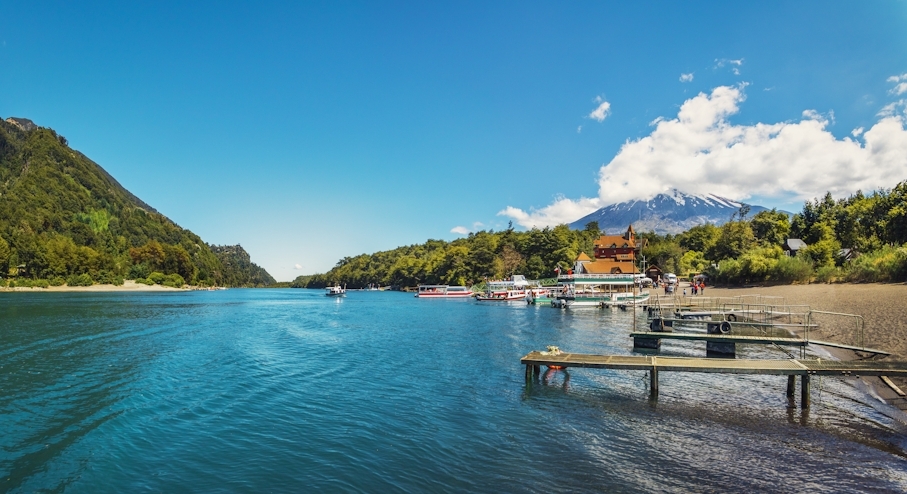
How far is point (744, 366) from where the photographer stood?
17.7 metres

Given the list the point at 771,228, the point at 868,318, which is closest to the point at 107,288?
the point at 868,318

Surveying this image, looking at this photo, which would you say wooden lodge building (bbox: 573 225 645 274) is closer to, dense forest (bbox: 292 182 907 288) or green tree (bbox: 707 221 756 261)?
dense forest (bbox: 292 182 907 288)

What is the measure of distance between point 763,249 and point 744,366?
6256cm

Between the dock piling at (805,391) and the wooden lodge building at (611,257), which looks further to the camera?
the wooden lodge building at (611,257)

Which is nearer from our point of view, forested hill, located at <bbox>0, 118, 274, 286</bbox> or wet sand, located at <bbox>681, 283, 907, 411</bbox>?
wet sand, located at <bbox>681, 283, 907, 411</bbox>

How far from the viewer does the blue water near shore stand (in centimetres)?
1088

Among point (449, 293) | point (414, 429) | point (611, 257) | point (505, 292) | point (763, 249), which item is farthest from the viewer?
point (611, 257)

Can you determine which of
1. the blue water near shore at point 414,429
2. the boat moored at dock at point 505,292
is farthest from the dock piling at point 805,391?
the boat moored at dock at point 505,292

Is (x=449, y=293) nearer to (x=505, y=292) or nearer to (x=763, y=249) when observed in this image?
(x=505, y=292)

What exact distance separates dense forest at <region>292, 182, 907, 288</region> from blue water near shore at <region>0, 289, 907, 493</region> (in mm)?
38693

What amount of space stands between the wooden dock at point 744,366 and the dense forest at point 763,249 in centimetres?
3389

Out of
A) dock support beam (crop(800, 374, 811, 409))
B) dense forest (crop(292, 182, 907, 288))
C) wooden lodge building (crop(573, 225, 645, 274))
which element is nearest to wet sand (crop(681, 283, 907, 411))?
dock support beam (crop(800, 374, 811, 409))

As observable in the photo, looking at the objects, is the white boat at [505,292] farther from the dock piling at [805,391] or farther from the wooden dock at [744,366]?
the dock piling at [805,391]

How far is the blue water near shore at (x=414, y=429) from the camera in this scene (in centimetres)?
1088
